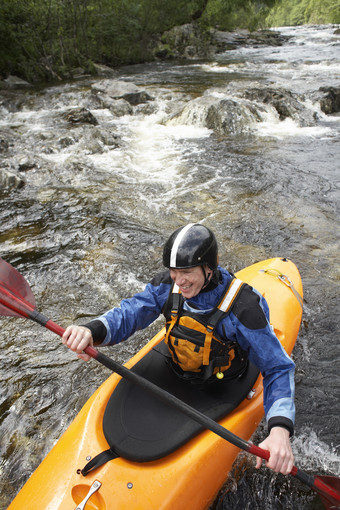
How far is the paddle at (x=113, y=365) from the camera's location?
1572 millimetres

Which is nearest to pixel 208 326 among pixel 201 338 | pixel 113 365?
pixel 201 338

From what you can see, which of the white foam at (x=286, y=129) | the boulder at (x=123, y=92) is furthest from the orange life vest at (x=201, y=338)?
the boulder at (x=123, y=92)

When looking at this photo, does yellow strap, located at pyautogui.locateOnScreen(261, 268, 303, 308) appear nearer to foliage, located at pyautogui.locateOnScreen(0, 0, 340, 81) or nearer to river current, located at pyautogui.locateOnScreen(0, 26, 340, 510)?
river current, located at pyautogui.locateOnScreen(0, 26, 340, 510)

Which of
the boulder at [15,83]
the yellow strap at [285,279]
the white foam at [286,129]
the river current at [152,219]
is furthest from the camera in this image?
the boulder at [15,83]

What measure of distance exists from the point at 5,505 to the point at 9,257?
2.89 meters

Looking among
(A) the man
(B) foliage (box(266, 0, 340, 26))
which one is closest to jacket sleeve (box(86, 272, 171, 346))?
(A) the man

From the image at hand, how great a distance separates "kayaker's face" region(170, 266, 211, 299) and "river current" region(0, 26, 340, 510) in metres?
1.24

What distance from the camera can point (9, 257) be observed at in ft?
14.3

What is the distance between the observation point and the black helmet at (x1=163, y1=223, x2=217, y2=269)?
1.75m

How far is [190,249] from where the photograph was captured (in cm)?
175

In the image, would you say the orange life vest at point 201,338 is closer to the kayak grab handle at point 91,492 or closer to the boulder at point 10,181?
the kayak grab handle at point 91,492

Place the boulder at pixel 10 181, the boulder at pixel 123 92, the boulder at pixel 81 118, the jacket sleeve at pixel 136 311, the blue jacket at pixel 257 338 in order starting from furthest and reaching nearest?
the boulder at pixel 123 92, the boulder at pixel 81 118, the boulder at pixel 10 181, the jacket sleeve at pixel 136 311, the blue jacket at pixel 257 338

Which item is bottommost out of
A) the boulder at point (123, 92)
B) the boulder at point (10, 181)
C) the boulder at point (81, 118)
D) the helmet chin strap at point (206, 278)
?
the boulder at point (10, 181)

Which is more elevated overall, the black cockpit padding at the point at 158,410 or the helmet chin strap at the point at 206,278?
the helmet chin strap at the point at 206,278
